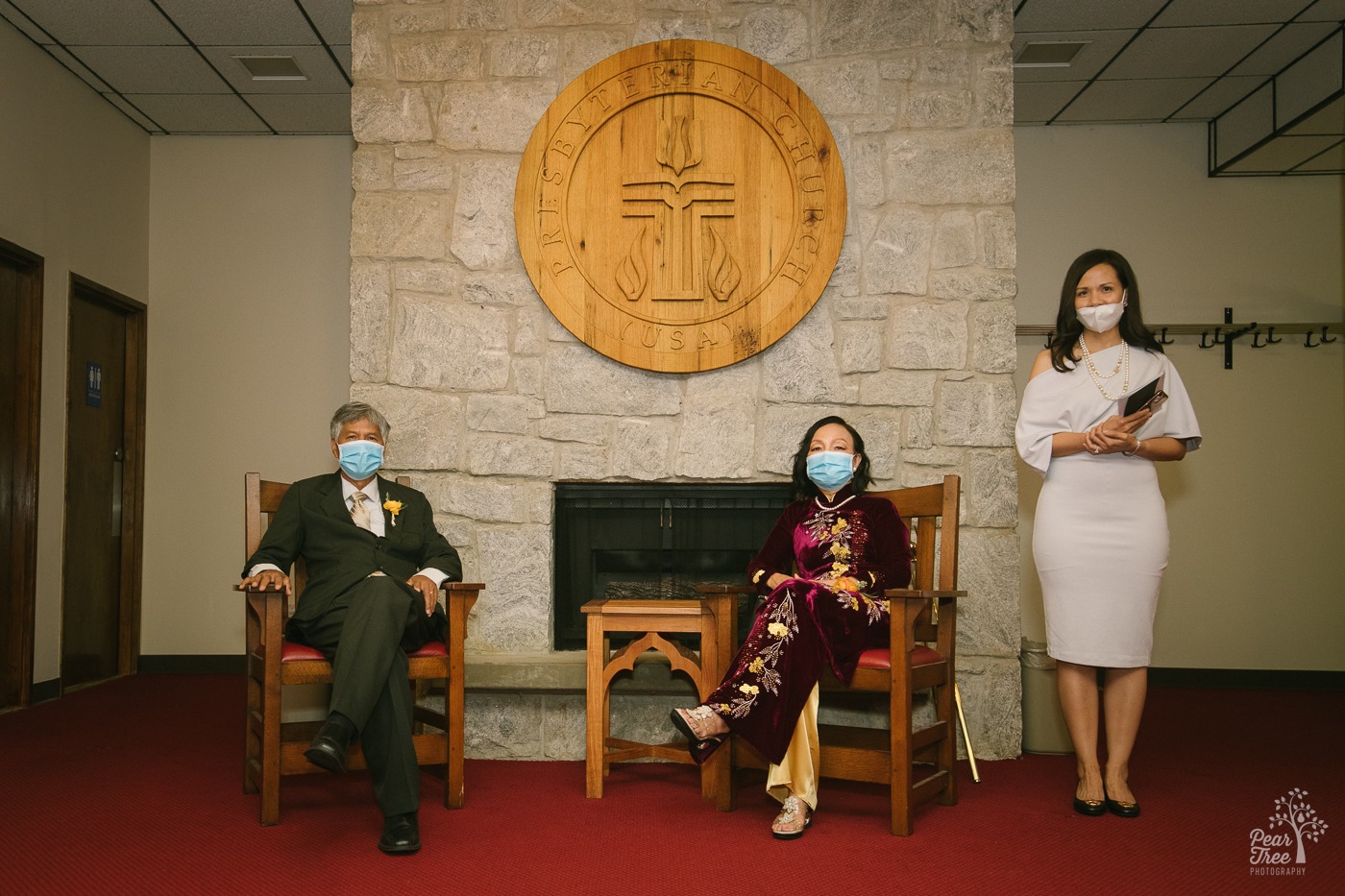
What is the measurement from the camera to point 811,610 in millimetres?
2666

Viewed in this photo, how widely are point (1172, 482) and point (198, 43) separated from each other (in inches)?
209

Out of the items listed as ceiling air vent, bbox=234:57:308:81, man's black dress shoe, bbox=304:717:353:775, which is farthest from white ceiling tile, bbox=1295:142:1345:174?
man's black dress shoe, bbox=304:717:353:775

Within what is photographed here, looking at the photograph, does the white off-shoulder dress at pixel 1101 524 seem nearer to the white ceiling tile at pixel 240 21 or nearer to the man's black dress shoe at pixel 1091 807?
the man's black dress shoe at pixel 1091 807

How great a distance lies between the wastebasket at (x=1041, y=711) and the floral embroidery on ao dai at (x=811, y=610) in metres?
0.89

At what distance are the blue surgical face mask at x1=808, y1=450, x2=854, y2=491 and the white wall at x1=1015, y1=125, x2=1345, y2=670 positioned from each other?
2532 millimetres

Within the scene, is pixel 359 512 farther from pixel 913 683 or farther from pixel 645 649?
pixel 913 683

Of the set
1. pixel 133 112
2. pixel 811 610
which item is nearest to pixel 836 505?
pixel 811 610

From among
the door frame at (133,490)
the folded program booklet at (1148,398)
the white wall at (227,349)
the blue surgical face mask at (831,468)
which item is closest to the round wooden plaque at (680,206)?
the blue surgical face mask at (831,468)

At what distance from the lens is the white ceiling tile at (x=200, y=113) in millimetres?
4973

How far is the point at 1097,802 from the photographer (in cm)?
271

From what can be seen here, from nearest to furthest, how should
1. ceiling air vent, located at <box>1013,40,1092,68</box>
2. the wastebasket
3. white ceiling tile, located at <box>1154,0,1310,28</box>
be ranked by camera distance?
the wastebasket → white ceiling tile, located at <box>1154,0,1310,28</box> → ceiling air vent, located at <box>1013,40,1092,68</box>

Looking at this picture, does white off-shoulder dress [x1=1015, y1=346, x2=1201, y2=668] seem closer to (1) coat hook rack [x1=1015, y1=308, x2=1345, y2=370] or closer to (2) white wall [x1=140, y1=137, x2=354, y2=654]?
(1) coat hook rack [x1=1015, y1=308, x2=1345, y2=370]

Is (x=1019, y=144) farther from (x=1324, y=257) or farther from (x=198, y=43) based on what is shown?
(x=198, y=43)

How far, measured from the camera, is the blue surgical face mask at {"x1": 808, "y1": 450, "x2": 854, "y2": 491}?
2.94 m
